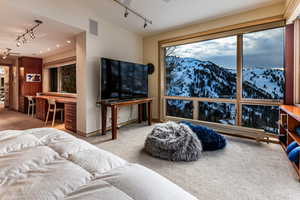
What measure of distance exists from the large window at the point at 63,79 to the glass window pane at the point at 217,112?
422 cm

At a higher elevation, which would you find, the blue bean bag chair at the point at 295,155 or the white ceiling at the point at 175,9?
the white ceiling at the point at 175,9

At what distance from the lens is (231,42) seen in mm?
3578

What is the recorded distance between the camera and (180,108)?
4.44 meters

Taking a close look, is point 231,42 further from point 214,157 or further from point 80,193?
point 80,193

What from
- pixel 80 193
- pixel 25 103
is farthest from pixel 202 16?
pixel 25 103

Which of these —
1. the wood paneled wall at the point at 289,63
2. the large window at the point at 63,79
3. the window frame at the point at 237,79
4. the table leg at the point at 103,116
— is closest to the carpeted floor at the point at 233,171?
the table leg at the point at 103,116

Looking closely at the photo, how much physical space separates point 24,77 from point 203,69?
6992 millimetres

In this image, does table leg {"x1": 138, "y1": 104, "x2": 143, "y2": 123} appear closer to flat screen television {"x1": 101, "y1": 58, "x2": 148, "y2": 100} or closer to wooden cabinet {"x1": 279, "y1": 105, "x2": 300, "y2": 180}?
flat screen television {"x1": 101, "y1": 58, "x2": 148, "y2": 100}

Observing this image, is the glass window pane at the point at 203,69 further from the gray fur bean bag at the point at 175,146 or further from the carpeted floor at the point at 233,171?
the gray fur bean bag at the point at 175,146

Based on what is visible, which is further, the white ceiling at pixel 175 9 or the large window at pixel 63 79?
the large window at pixel 63 79

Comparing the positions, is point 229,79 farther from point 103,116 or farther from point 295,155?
point 103,116

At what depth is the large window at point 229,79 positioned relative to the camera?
3154mm

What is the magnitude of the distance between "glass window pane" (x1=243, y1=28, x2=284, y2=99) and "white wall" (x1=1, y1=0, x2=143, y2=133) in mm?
3101

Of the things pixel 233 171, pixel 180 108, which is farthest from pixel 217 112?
pixel 233 171
